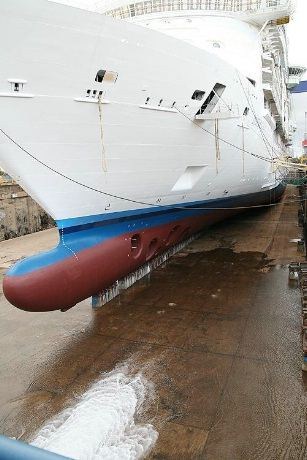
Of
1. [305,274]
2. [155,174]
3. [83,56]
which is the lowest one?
[305,274]

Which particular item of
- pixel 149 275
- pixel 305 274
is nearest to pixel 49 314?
pixel 149 275

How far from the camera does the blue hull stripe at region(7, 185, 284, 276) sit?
492 centimetres

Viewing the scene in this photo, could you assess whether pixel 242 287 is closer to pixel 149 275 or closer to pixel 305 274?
pixel 305 274

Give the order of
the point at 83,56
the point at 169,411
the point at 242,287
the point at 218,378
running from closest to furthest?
the point at 169,411 < the point at 218,378 < the point at 83,56 < the point at 242,287

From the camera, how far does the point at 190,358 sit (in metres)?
4.48

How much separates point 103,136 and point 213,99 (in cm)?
269

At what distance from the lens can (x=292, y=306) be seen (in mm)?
5801

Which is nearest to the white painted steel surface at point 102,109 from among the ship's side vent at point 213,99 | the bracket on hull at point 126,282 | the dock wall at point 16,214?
the ship's side vent at point 213,99

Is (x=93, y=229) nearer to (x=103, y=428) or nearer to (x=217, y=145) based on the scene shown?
(x=103, y=428)

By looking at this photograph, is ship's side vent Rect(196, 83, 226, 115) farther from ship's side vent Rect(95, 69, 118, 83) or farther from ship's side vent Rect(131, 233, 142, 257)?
ship's side vent Rect(131, 233, 142, 257)

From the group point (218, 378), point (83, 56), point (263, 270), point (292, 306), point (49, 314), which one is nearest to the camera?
point (218, 378)

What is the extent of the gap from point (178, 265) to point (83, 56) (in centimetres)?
498

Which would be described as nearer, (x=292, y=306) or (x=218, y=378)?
(x=218, y=378)

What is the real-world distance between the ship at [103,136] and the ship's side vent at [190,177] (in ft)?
0.08
